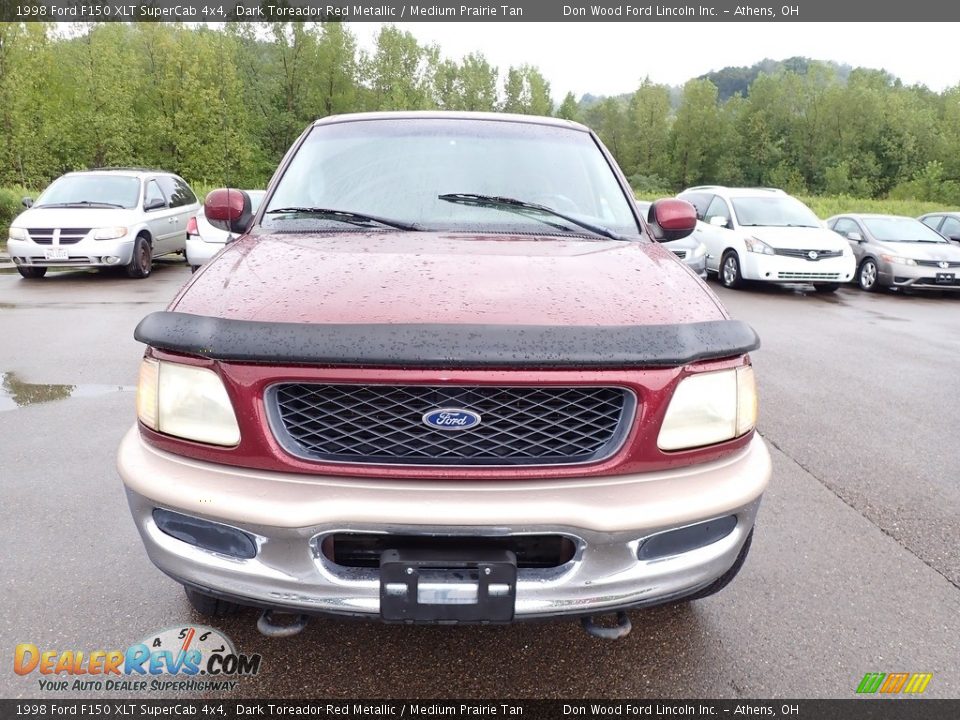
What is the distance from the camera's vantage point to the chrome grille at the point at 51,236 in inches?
413

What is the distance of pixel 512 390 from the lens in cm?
171

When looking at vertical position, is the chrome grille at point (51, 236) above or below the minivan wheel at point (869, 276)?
above

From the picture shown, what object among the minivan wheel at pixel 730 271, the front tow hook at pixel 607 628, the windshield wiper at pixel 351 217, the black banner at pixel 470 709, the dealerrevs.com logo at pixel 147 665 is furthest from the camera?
the minivan wheel at pixel 730 271

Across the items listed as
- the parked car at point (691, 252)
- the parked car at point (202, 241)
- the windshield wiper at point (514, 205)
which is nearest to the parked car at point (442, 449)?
the windshield wiper at point (514, 205)

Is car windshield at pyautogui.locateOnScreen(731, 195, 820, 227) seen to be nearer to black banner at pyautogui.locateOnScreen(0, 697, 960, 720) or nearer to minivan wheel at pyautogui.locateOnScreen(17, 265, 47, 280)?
black banner at pyautogui.locateOnScreen(0, 697, 960, 720)

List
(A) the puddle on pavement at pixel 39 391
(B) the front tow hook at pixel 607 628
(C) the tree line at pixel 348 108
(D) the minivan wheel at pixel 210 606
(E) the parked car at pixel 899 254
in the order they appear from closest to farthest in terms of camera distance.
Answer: (B) the front tow hook at pixel 607 628 < (D) the minivan wheel at pixel 210 606 < (A) the puddle on pavement at pixel 39 391 < (E) the parked car at pixel 899 254 < (C) the tree line at pixel 348 108

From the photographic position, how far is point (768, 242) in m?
11.3

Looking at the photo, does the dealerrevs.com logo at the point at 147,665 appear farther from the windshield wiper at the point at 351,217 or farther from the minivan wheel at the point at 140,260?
the minivan wheel at the point at 140,260

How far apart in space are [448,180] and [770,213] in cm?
1087

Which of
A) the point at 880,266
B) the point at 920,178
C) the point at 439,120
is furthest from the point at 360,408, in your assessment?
the point at 920,178

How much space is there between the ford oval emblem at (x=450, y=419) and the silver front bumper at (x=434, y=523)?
0.48 ft

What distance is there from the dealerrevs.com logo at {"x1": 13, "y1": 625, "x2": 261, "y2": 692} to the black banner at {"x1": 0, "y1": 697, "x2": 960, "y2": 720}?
0.24ft

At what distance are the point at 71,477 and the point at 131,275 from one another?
887cm

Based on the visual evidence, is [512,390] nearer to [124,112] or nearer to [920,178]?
[124,112]
